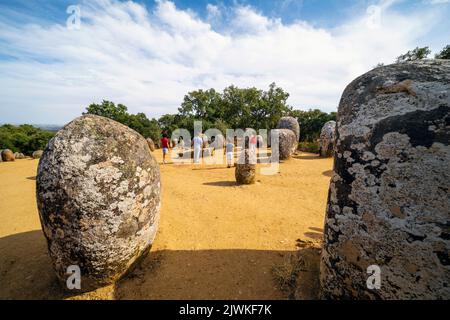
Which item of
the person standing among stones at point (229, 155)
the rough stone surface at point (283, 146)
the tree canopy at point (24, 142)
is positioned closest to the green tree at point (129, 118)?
the tree canopy at point (24, 142)

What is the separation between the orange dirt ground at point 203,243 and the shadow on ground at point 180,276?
2 cm

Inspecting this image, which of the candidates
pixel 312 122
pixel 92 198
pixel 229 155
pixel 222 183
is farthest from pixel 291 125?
pixel 92 198

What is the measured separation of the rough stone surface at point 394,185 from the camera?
1805 mm

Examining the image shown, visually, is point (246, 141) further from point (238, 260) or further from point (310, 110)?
point (310, 110)

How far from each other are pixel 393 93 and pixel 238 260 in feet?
11.2

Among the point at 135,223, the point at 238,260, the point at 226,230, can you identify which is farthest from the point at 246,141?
the point at 135,223

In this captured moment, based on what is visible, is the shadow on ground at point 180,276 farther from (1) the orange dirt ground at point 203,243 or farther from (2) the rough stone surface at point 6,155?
(2) the rough stone surface at point 6,155

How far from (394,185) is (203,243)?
3553 millimetres

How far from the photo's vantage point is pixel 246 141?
379 inches

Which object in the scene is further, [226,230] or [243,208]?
[243,208]

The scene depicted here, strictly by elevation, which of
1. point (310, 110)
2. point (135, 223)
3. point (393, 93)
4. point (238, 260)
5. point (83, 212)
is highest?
point (310, 110)

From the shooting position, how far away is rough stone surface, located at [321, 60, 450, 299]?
1805 millimetres

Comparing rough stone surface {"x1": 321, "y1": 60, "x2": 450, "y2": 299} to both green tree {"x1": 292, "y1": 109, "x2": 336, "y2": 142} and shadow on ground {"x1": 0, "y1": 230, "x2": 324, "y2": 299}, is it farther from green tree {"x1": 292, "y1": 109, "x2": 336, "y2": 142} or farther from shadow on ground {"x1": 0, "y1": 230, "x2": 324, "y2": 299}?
green tree {"x1": 292, "y1": 109, "x2": 336, "y2": 142}

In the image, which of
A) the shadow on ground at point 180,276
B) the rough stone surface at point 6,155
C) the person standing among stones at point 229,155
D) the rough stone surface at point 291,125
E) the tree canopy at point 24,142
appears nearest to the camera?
the shadow on ground at point 180,276
